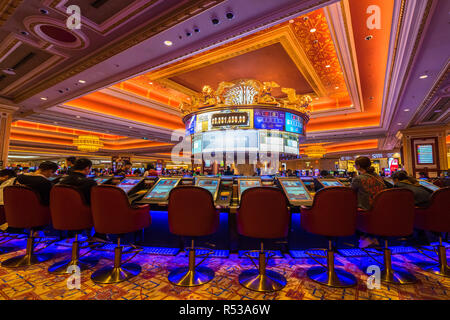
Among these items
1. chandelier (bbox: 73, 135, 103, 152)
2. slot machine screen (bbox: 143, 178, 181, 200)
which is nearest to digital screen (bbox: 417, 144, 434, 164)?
slot machine screen (bbox: 143, 178, 181, 200)

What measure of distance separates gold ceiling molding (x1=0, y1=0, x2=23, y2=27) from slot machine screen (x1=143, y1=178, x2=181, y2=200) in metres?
2.74

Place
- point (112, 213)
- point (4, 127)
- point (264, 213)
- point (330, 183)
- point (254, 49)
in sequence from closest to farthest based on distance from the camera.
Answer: point (264, 213) → point (112, 213) → point (330, 183) → point (254, 49) → point (4, 127)

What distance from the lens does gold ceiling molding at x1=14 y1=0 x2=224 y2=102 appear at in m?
2.86

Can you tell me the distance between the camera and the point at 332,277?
230 centimetres

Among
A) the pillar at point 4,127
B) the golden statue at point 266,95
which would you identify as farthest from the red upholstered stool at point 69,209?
the pillar at point 4,127

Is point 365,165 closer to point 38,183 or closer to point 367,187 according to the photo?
point 367,187

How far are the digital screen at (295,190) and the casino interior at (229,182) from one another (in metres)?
0.02

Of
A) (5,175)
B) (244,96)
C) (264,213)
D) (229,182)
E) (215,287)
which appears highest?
(244,96)

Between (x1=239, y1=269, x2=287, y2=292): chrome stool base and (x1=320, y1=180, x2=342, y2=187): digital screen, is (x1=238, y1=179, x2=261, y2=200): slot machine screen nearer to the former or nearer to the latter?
(x1=320, y1=180, x2=342, y2=187): digital screen

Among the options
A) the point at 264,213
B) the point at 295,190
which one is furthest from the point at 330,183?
the point at 264,213

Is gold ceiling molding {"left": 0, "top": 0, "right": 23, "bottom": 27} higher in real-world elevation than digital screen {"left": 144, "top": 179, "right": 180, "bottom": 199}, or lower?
higher

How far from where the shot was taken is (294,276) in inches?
98.0

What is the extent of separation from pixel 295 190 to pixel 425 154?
8.98m
